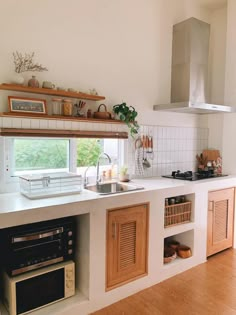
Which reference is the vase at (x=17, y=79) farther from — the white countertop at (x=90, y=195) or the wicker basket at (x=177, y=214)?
the wicker basket at (x=177, y=214)

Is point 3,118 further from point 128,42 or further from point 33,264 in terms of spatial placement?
point 128,42

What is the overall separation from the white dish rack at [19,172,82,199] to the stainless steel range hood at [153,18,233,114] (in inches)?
56.6

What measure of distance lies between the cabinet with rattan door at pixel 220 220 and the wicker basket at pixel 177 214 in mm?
301

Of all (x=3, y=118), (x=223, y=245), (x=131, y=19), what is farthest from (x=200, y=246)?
(x=131, y=19)

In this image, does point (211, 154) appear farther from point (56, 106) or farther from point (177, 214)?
point (56, 106)

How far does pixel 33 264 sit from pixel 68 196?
54 centimetres

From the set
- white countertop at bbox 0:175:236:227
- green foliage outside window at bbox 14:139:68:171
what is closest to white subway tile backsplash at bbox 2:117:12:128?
green foliage outside window at bbox 14:139:68:171

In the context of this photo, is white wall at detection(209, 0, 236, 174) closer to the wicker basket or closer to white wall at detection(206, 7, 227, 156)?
white wall at detection(206, 7, 227, 156)

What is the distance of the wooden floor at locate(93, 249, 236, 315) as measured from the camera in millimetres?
2010

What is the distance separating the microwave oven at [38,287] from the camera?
5.76 feet

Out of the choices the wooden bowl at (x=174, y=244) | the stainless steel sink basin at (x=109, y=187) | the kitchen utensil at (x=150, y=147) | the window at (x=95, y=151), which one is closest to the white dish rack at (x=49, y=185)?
the stainless steel sink basin at (x=109, y=187)

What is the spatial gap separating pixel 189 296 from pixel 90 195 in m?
1.20

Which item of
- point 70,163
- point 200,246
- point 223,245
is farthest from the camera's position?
point 223,245

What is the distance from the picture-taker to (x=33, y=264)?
1827mm
